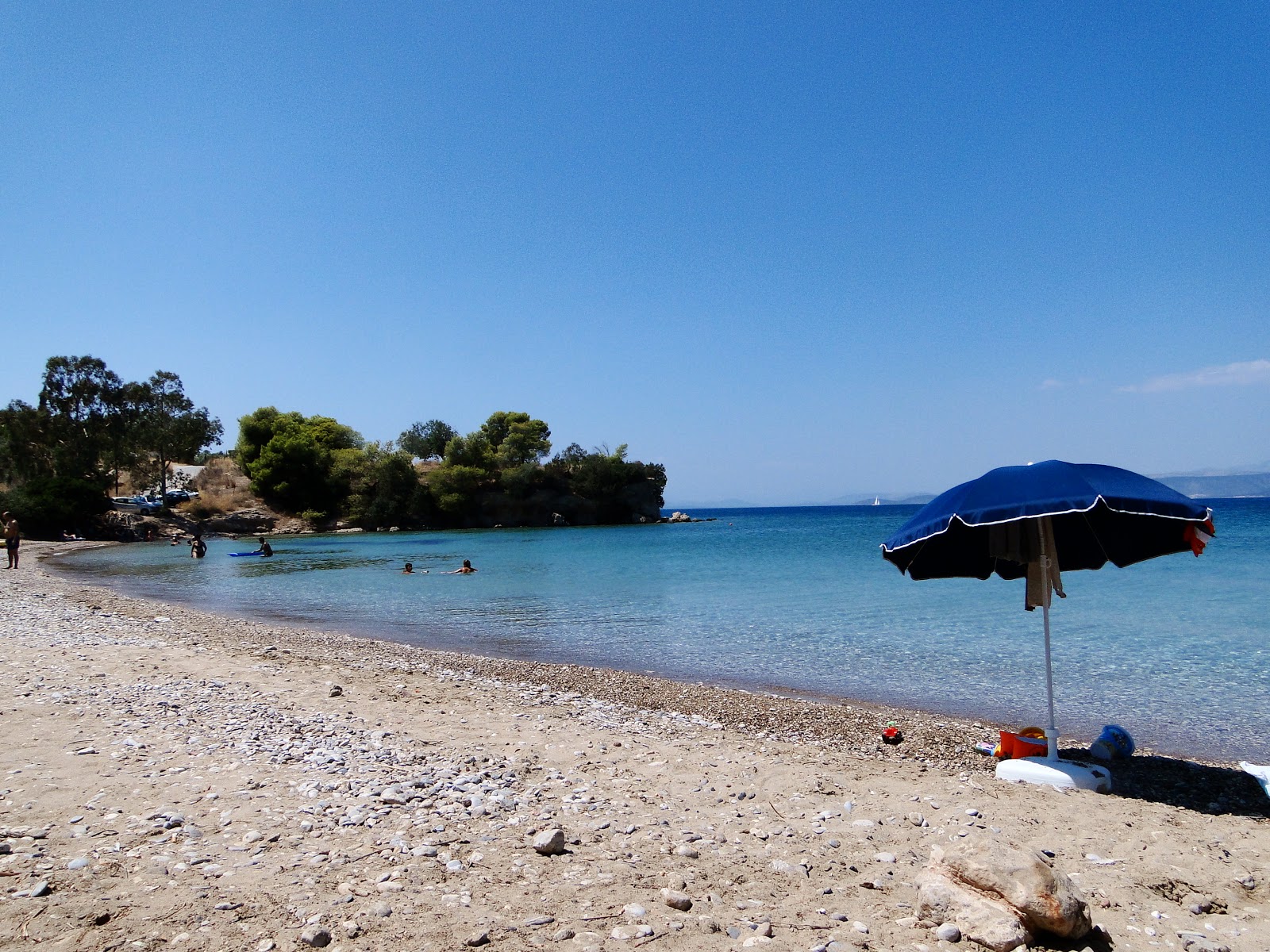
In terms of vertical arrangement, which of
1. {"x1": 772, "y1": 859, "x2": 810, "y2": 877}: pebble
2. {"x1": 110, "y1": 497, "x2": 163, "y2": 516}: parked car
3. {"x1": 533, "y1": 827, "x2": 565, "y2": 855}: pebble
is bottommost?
{"x1": 772, "y1": 859, "x2": 810, "y2": 877}: pebble

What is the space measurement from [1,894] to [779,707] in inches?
313

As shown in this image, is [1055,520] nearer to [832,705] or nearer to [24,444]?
[832,705]

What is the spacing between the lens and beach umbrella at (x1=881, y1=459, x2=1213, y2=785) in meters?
5.69

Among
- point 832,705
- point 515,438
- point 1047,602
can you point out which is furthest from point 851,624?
point 515,438

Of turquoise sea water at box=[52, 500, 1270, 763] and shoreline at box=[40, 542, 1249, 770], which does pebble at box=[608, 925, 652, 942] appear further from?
turquoise sea water at box=[52, 500, 1270, 763]

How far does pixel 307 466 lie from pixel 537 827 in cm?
8919

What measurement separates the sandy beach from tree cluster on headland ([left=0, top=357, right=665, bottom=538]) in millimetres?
63882

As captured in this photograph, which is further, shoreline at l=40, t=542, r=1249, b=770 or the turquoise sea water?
the turquoise sea water

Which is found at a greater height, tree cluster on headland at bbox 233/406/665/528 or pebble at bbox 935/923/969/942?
tree cluster on headland at bbox 233/406/665/528

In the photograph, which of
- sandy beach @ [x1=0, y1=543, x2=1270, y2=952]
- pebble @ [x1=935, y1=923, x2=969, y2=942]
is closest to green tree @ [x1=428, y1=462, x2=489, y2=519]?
sandy beach @ [x1=0, y1=543, x2=1270, y2=952]

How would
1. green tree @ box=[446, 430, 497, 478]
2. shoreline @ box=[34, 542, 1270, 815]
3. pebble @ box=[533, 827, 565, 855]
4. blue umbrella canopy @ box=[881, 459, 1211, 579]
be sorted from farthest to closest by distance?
1. green tree @ box=[446, 430, 497, 478]
2. shoreline @ box=[34, 542, 1270, 815]
3. blue umbrella canopy @ box=[881, 459, 1211, 579]
4. pebble @ box=[533, 827, 565, 855]

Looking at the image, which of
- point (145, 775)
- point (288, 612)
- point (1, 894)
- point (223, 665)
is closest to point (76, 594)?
point (288, 612)

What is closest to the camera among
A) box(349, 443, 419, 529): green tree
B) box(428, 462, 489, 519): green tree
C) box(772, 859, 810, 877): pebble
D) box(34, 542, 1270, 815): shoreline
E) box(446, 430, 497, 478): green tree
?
box(772, 859, 810, 877): pebble

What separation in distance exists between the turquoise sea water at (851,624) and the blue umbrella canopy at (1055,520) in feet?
9.75
